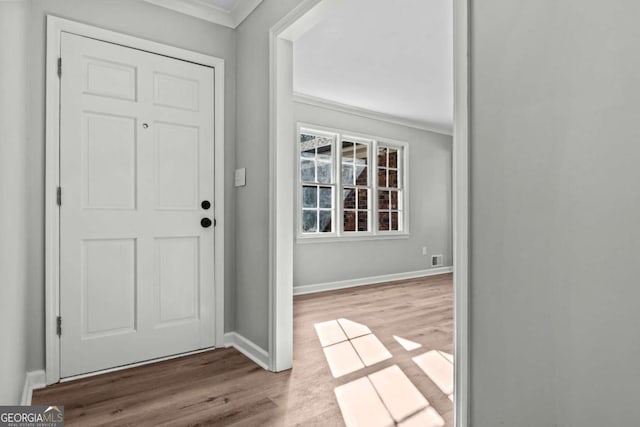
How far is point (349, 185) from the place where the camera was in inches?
207

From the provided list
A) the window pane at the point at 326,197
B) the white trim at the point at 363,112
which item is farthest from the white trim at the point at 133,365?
the white trim at the point at 363,112

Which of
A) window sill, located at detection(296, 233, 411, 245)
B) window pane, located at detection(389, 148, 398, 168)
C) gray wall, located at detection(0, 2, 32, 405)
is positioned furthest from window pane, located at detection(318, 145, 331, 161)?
gray wall, located at detection(0, 2, 32, 405)

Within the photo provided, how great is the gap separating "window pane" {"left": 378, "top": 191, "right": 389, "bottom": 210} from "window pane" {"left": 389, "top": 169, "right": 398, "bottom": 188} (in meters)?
0.18

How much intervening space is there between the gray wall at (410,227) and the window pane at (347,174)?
1.69 ft

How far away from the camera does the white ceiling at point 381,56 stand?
267cm

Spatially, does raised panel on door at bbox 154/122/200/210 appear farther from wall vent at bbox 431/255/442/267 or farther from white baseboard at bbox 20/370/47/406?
wall vent at bbox 431/255/442/267

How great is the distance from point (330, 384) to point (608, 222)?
1644mm

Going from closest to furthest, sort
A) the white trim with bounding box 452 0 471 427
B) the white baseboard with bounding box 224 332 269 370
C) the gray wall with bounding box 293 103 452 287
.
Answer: the white trim with bounding box 452 0 471 427
the white baseboard with bounding box 224 332 269 370
the gray wall with bounding box 293 103 452 287

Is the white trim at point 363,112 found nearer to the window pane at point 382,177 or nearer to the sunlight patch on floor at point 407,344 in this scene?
the window pane at point 382,177

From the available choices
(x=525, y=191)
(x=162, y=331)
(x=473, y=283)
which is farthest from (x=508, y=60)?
(x=162, y=331)

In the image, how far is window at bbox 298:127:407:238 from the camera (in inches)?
191

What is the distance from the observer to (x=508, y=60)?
1.16m

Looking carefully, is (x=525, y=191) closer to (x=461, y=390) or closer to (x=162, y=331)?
(x=461, y=390)

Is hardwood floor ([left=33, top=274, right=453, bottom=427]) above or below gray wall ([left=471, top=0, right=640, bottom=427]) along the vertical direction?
below
